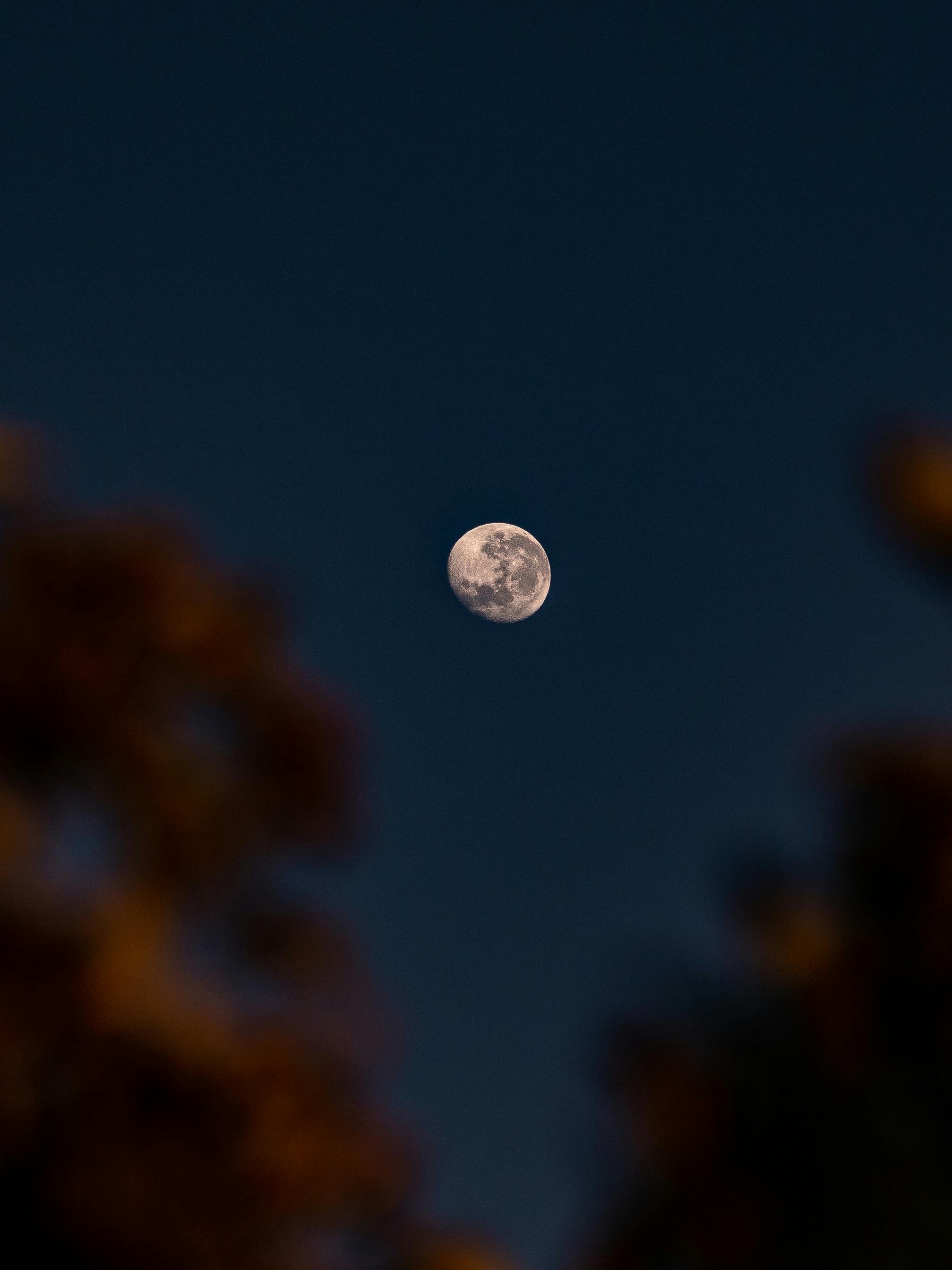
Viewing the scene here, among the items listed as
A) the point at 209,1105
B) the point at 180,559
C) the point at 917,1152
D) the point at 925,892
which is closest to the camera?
the point at 209,1105

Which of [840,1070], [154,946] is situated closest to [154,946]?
[154,946]

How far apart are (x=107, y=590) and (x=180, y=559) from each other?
0.29m

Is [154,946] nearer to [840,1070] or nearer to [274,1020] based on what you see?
[274,1020]

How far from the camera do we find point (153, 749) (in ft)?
14.3

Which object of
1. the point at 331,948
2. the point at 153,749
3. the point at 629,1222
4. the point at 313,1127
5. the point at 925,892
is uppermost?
the point at 925,892

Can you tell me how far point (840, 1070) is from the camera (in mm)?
5812

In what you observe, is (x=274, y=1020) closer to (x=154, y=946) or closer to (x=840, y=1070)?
(x=154, y=946)

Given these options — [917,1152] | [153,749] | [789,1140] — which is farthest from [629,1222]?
[153,749]

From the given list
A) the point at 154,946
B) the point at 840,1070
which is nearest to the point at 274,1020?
the point at 154,946

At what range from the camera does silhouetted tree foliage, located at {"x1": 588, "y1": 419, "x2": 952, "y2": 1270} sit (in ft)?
17.9

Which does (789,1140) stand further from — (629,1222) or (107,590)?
(107,590)

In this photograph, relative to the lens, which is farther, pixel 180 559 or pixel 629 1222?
pixel 629 1222

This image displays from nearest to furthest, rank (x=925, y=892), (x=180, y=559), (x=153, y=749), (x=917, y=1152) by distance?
(x=153, y=749)
(x=180, y=559)
(x=917, y=1152)
(x=925, y=892)

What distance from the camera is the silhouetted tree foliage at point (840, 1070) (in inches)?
215
